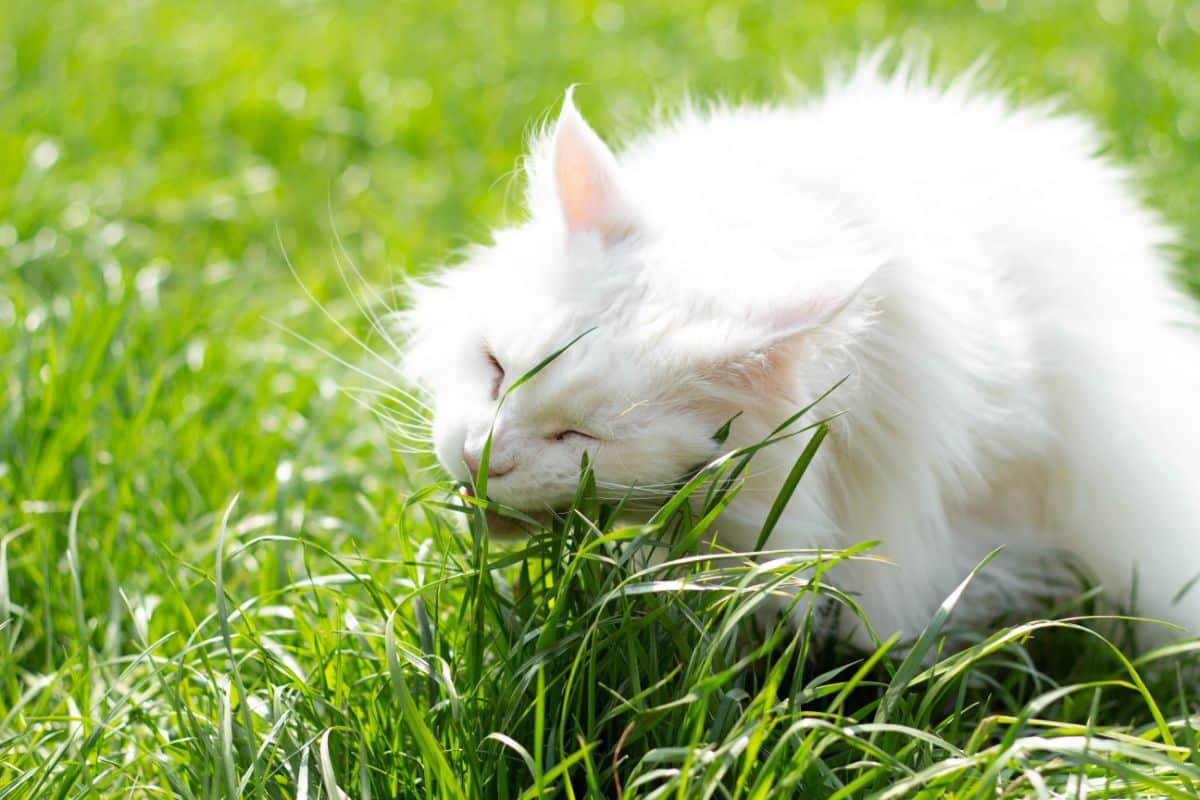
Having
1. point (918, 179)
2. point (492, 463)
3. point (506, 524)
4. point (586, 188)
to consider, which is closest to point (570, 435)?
point (492, 463)

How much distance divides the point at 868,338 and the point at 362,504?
118 centimetres

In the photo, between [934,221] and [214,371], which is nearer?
[934,221]

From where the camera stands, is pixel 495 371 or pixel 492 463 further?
pixel 495 371

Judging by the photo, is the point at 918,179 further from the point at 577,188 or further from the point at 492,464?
the point at 492,464

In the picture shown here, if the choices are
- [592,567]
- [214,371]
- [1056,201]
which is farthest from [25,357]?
[1056,201]

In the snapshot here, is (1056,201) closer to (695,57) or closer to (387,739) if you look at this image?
(387,739)

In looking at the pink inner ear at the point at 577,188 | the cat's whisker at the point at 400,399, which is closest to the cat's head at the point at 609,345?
the pink inner ear at the point at 577,188

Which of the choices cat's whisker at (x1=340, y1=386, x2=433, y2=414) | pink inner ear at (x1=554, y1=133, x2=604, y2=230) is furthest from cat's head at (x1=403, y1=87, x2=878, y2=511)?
cat's whisker at (x1=340, y1=386, x2=433, y2=414)

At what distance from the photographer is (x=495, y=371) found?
1.92m

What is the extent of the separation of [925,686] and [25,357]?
206 cm

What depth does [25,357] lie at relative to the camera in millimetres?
2822

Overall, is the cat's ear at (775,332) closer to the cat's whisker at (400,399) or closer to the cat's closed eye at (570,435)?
the cat's closed eye at (570,435)

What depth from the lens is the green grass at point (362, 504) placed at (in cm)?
175

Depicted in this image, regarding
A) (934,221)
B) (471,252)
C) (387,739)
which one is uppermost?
(934,221)
